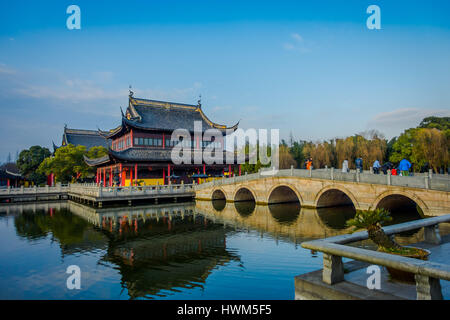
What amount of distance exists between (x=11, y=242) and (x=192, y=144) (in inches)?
910

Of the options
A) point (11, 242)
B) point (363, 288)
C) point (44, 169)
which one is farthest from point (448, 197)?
point (44, 169)

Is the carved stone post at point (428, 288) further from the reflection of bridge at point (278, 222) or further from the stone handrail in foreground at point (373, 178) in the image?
the stone handrail in foreground at point (373, 178)

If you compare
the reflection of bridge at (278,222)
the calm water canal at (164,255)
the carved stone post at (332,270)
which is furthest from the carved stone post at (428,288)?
the reflection of bridge at (278,222)

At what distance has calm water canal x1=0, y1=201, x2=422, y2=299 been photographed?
777 cm

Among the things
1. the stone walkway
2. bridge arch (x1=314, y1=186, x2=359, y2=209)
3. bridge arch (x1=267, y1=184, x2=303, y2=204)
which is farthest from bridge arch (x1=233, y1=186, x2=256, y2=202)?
the stone walkway

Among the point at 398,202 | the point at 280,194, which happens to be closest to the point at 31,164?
the point at 280,194

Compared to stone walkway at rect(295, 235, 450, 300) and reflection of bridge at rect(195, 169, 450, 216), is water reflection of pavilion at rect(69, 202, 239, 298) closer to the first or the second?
stone walkway at rect(295, 235, 450, 300)

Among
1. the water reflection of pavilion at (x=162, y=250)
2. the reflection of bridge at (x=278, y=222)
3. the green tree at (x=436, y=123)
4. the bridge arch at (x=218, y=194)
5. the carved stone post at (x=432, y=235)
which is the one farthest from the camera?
the green tree at (x=436, y=123)

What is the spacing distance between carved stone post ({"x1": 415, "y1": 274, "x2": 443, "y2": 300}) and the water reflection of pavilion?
5.44m

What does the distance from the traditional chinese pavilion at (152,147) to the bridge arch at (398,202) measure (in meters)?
17.8

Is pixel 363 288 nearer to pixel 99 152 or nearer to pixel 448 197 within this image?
pixel 448 197

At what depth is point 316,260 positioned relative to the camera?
381 inches

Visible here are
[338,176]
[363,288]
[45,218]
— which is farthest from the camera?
[45,218]

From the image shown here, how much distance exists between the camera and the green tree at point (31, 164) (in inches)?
1884
